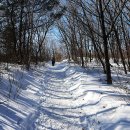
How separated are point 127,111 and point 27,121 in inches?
97.3

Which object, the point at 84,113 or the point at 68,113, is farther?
the point at 68,113

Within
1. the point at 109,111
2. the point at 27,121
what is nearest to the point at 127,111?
the point at 109,111

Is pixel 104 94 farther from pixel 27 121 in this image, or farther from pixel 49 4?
pixel 49 4

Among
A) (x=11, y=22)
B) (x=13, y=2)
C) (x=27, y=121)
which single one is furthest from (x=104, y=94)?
(x=11, y=22)

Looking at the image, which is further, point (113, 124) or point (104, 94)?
point (104, 94)

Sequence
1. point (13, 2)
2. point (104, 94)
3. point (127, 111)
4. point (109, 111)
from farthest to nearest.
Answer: point (13, 2) → point (104, 94) → point (109, 111) → point (127, 111)

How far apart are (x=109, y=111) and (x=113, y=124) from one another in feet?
3.79

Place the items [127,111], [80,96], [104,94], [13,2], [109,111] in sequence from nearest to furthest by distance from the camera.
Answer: [127,111], [109,111], [104,94], [80,96], [13,2]

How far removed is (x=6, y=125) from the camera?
6406mm

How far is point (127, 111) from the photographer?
6875 millimetres

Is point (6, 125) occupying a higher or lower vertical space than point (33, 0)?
lower

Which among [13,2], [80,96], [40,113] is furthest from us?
[13,2]

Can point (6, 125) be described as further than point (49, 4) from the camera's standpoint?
No

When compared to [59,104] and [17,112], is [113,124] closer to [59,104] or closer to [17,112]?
[17,112]
